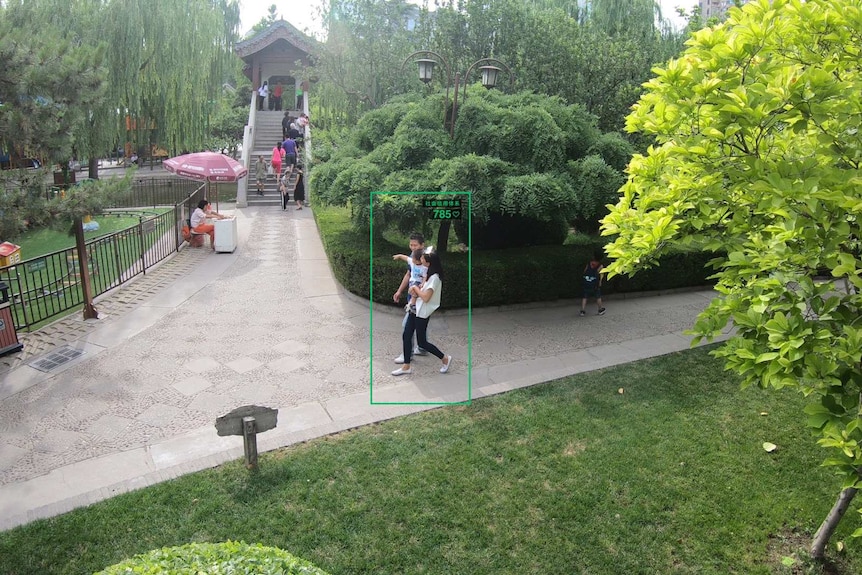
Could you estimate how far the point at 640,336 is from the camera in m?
9.91

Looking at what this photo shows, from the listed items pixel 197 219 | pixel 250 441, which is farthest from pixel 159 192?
pixel 250 441

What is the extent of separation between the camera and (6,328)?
8562mm

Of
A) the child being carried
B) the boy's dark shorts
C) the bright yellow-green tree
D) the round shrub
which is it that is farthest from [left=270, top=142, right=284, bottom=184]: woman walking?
the bright yellow-green tree

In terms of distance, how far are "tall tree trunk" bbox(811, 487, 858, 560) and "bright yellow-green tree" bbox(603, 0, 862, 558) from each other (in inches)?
8.3

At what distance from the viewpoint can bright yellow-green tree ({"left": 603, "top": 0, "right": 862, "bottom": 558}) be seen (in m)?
3.26

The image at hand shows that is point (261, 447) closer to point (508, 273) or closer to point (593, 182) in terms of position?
point (508, 273)

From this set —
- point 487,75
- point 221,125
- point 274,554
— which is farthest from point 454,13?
point 221,125

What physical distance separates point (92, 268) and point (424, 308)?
26.1ft

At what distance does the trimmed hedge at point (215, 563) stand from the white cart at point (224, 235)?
12191mm

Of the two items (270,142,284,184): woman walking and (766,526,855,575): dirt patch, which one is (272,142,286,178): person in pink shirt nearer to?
(270,142,284,184): woman walking

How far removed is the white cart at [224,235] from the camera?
14.6 metres

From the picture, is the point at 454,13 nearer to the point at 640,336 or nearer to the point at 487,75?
the point at 487,75

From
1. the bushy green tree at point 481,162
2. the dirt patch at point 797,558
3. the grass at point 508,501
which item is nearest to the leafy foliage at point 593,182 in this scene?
the bushy green tree at point 481,162

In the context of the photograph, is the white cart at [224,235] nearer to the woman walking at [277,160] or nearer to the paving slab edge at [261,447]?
the woman walking at [277,160]
